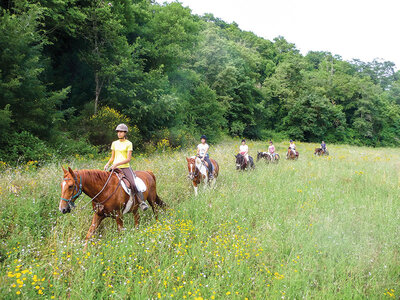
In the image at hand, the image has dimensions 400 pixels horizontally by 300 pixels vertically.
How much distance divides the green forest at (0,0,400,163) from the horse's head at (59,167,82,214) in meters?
6.03

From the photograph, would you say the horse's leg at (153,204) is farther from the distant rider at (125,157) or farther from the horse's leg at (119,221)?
the horse's leg at (119,221)

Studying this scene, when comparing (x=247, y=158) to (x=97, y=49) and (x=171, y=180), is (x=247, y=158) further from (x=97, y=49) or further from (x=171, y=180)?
(x=97, y=49)

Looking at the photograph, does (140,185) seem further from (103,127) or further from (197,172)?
(103,127)

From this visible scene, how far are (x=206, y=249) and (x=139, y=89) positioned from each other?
14.6 metres

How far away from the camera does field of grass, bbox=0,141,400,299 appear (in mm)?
3215

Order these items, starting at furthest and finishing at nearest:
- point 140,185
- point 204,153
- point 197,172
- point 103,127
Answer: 1. point 103,127
2. point 204,153
3. point 197,172
4. point 140,185

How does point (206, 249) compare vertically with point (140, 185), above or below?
below

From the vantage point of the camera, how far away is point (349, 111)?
1978 inches

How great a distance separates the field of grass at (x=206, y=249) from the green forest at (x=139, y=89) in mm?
5352

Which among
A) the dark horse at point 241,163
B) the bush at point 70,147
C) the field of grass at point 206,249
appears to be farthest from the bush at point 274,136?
the field of grass at point 206,249

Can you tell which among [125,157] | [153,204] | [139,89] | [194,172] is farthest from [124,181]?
[139,89]

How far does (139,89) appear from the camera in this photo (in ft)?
54.3

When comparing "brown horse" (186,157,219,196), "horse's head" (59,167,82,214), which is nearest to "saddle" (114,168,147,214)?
"horse's head" (59,167,82,214)

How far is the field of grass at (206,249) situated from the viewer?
3215mm
